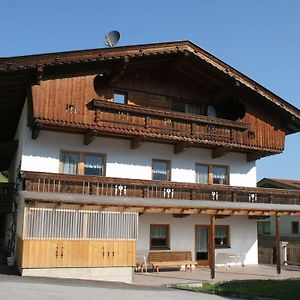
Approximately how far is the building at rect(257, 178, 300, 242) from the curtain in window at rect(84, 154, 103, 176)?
61.5 ft

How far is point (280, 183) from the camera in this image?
35625 mm

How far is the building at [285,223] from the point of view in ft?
113

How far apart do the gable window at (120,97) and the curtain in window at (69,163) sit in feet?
10.8

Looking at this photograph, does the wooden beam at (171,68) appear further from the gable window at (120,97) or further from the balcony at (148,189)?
the balcony at (148,189)

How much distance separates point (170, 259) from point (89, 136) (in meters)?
6.50

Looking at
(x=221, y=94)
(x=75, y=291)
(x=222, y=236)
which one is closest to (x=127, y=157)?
(x=221, y=94)

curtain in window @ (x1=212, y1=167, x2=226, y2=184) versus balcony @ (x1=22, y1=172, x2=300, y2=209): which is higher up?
curtain in window @ (x1=212, y1=167, x2=226, y2=184)

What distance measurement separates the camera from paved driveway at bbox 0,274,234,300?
11461 mm

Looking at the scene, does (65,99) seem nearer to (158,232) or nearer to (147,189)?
(147,189)

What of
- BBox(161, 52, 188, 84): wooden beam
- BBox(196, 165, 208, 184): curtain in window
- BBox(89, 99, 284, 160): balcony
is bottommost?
BBox(196, 165, 208, 184): curtain in window

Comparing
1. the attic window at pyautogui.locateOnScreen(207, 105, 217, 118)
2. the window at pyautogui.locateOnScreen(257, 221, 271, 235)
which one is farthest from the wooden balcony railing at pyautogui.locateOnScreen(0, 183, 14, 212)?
the window at pyautogui.locateOnScreen(257, 221, 271, 235)

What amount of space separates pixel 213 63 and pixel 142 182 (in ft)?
22.1

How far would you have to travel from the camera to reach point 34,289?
12273mm

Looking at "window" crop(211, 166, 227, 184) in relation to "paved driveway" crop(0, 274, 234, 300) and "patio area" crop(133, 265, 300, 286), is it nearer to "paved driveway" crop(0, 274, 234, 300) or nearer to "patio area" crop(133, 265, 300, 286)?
"patio area" crop(133, 265, 300, 286)
